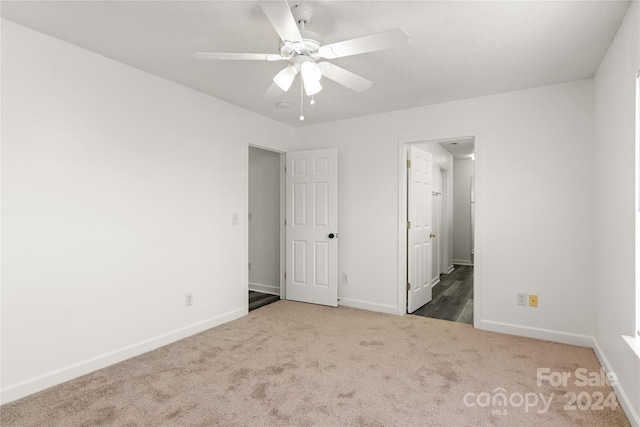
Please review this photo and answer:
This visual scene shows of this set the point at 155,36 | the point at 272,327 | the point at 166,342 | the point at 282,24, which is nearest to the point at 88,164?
the point at 155,36

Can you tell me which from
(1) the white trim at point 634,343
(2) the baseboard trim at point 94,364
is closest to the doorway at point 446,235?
(1) the white trim at point 634,343

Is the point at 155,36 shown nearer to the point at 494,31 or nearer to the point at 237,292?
the point at 494,31

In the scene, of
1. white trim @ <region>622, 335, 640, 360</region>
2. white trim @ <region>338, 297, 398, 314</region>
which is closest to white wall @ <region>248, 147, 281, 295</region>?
white trim @ <region>338, 297, 398, 314</region>

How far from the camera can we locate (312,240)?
14.7ft

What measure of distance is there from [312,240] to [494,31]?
300cm

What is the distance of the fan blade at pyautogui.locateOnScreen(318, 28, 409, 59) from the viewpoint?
1.66m

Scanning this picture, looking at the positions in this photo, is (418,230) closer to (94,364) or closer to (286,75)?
(286,75)

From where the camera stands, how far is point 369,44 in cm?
177

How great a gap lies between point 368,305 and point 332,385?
75.1 inches

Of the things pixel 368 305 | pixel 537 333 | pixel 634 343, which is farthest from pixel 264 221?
pixel 634 343

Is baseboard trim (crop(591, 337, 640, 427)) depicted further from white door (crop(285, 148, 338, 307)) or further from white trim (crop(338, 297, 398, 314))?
white door (crop(285, 148, 338, 307))

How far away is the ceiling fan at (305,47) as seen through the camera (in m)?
1.64

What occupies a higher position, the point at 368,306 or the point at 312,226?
the point at 312,226

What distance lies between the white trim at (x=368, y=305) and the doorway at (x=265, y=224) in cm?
101
